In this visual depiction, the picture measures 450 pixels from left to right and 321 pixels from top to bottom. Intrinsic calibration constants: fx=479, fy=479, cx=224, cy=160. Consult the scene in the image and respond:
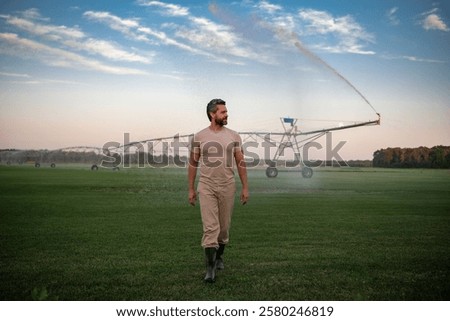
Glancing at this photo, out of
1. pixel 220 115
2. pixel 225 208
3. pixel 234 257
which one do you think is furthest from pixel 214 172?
pixel 234 257

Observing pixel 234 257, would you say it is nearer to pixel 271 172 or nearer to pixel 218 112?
pixel 218 112

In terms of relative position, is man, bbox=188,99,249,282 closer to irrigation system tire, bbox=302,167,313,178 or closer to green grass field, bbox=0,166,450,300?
green grass field, bbox=0,166,450,300

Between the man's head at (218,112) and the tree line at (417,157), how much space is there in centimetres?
1667

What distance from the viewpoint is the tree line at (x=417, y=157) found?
24.9 metres

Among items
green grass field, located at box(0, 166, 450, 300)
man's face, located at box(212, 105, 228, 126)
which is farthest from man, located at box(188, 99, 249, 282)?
green grass field, located at box(0, 166, 450, 300)

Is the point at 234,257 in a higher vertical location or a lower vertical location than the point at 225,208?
lower

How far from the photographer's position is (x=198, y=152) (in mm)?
5016

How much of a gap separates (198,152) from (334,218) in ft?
18.8

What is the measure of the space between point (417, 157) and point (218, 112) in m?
28.4

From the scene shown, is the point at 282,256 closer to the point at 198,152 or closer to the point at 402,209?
the point at 198,152

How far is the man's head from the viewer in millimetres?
4922

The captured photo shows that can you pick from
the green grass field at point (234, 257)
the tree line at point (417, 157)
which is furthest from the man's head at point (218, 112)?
the tree line at point (417, 157)

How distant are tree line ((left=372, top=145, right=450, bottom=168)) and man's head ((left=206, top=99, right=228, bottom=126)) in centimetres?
1667

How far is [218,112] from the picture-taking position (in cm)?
492
